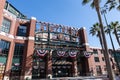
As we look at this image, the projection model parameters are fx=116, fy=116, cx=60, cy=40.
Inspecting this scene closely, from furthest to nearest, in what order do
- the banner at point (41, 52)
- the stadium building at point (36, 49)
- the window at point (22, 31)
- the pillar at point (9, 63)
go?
the window at point (22, 31) → the banner at point (41, 52) → the stadium building at point (36, 49) → the pillar at point (9, 63)

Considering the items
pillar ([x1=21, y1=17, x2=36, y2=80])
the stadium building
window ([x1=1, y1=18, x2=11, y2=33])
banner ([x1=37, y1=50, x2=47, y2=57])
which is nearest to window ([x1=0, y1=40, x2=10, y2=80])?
the stadium building

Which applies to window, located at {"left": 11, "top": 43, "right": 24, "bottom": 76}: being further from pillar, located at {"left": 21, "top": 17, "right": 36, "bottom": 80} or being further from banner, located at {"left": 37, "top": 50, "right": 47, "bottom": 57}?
banner, located at {"left": 37, "top": 50, "right": 47, "bottom": 57}

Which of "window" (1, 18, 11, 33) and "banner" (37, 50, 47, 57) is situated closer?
"window" (1, 18, 11, 33)

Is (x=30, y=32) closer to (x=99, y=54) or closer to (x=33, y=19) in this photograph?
(x=33, y=19)

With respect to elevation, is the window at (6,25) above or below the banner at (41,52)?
above

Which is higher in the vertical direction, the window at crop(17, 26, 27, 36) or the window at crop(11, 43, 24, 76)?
the window at crop(17, 26, 27, 36)

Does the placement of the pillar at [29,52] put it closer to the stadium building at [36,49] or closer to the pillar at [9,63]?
the stadium building at [36,49]

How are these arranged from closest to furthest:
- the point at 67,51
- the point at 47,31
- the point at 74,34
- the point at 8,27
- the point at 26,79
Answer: the point at 26,79
the point at 8,27
the point at 67,51
the point at 47,31
the point at 74,34

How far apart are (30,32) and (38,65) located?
30.9ft

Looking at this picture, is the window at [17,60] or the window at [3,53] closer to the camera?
the window at [3,53]

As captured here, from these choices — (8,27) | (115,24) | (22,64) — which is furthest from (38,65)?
(115,24)

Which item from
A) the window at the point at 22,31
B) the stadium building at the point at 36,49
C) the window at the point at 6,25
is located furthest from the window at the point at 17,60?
the window at the point at 6,25

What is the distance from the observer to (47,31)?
36.7m

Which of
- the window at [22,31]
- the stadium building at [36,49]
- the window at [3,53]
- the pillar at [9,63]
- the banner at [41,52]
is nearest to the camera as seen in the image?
the window at [3,53]
